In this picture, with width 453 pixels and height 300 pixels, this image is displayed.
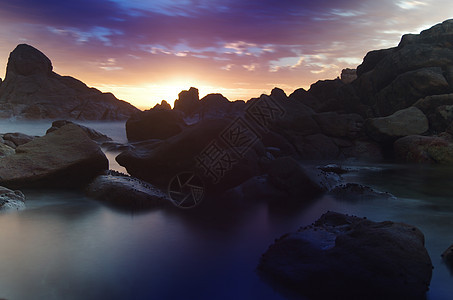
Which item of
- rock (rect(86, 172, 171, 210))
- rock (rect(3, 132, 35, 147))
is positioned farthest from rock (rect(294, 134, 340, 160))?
rock (rect(3, 132, 35, 147))

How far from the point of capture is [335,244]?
6992 millimetres

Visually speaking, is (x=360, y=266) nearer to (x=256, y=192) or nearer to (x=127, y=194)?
(x=256, y=192)

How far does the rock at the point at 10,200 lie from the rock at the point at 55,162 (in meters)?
1.44

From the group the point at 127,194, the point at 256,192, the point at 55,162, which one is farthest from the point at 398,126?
the point at 55,162

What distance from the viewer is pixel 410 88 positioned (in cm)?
3447

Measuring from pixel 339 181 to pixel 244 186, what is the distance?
16.6ft

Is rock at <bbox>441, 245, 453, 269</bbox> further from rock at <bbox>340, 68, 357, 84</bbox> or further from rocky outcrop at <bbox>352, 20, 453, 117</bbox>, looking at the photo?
rock at <bbox>340, 68, 357, 84</bbox>

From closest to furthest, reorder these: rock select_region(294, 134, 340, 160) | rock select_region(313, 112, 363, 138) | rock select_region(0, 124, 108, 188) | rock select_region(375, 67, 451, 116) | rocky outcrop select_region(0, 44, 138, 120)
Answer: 1. rock select_region(0, 124, 108, 188)
2. rock select_region(294, 134, 340, 160)
3. rock select_region(313, 112, 363, 138)
4. rock select_region(375, 67, 451, 116)
5. rocky outcrop select_region(0, 44, 138, 120)

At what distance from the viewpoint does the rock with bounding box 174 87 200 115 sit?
115125 millimetres

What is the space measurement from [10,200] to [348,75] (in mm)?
56463

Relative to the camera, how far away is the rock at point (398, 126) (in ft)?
90.4

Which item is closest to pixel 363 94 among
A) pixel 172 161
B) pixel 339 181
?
pixel 339 181

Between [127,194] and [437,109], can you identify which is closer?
[127,194]

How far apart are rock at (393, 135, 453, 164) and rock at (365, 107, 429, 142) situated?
2.86 ft
